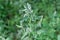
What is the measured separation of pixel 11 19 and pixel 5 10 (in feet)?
0.70

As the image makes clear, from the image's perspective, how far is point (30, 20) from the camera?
295 cm

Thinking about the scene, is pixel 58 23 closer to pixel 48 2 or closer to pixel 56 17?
pixel 56 17

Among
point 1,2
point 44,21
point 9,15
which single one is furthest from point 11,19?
point 44,21

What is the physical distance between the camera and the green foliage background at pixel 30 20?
3020 millimetres

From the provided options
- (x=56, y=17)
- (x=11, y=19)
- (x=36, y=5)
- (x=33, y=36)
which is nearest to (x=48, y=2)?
(x=36, y=5)

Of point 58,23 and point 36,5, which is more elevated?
point 36,5

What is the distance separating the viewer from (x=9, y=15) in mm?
3805

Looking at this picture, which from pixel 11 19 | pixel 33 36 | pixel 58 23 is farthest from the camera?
pixel 11 19

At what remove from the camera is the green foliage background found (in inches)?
119

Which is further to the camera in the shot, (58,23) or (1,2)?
(1,2)

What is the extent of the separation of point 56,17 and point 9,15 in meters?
0.85

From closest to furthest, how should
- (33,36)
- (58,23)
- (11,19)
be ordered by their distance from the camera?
(33,36), (58,23), (11,19)

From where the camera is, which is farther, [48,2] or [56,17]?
[48,2]

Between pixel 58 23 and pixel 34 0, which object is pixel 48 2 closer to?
pixel 34 0
